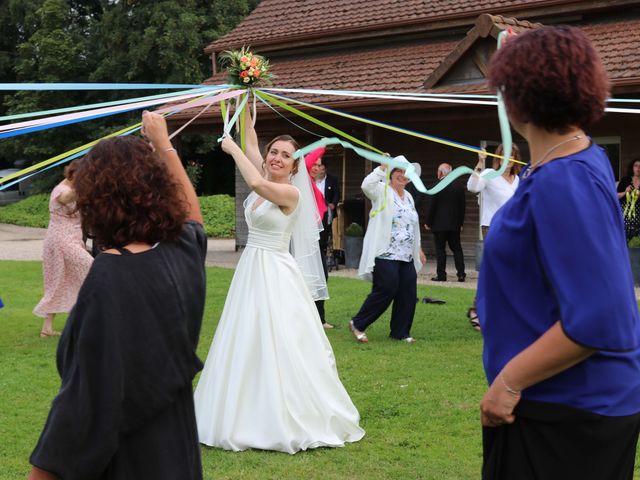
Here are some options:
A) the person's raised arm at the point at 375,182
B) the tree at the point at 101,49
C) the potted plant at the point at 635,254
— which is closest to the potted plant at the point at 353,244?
the potted plant at the point at 635,254

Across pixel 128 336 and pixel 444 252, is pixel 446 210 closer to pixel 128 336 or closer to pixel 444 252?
pixel 444 252

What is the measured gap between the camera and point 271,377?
5.32 meters

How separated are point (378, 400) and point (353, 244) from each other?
9.37 m

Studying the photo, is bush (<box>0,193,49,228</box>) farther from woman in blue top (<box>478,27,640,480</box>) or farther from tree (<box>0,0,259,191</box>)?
woman in blue top (<box>478,27,640,480</box>)

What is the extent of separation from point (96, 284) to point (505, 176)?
695 centimetres

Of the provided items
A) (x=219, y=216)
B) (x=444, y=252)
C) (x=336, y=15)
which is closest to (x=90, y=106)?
(x=444, y=252)

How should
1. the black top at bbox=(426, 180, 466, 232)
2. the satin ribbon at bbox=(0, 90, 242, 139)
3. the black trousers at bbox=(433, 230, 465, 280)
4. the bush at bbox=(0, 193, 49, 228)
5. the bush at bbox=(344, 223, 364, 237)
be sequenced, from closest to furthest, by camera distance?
the satin ribbon at bbox=(0, 90, 242, 139) → the black trousers at bbox=(433, 230, 465, 280) → the black top at bbox=(426, 180, 466, 232) → the bush at bbox=(344, 223, 364, 237) → the bush at bbox=(0, 193, 49, 228)

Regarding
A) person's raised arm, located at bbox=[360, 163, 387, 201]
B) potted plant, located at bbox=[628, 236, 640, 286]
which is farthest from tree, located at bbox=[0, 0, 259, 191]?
person's raised arm, located at bbox=[360, 163, 387, 201]

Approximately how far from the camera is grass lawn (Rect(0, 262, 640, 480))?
16.3ft

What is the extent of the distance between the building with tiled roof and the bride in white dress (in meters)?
7.93

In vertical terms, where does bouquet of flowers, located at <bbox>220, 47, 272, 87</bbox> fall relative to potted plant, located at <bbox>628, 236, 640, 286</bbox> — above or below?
above

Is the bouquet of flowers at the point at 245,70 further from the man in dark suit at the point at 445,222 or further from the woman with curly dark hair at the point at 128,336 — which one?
the man in dark suit at the point at 445,222

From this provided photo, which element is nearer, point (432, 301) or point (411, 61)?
point (432, 301)

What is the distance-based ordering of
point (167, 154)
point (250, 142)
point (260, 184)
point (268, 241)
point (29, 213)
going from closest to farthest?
1. point (167, 154)
2. point (260, 184)
3. point (268, 241)
4. point (250, 142)
5. point (29, 213)
